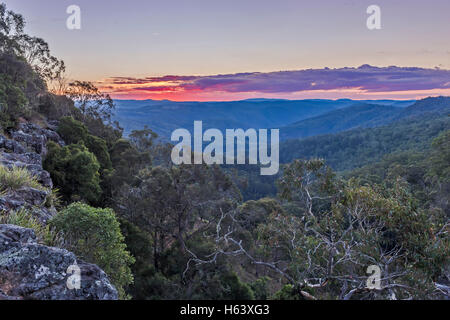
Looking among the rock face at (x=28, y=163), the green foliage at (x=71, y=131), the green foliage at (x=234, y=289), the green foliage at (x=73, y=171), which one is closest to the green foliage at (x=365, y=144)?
the green foliage at (x=71, y=131)

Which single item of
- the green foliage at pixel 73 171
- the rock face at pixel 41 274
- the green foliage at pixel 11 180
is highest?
the green foliage at pixel 11 180

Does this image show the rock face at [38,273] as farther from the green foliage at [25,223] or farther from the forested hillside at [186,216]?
the green foliage at [25,223]

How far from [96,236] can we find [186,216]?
1156 cm

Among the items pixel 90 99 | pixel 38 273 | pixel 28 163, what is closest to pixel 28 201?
pixel 38 273

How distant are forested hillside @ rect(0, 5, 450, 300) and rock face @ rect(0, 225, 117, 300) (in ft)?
0.09

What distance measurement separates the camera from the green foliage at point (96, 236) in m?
6.38

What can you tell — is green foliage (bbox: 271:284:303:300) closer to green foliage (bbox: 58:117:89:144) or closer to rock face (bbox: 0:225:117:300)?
rock face (bbox: 0:225:117:300)

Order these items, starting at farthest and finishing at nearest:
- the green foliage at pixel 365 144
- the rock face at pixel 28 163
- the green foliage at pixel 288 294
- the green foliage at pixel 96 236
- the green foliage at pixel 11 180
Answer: the green foliage at pixel 365 144 → the green foliage at pixel 288 294 → the green foliage at pixel 11 180 → the green foliage at pixel 96 236 → the rock face at pixel 28 163

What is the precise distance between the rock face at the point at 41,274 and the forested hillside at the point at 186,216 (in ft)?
0.09

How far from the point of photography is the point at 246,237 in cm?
1947
